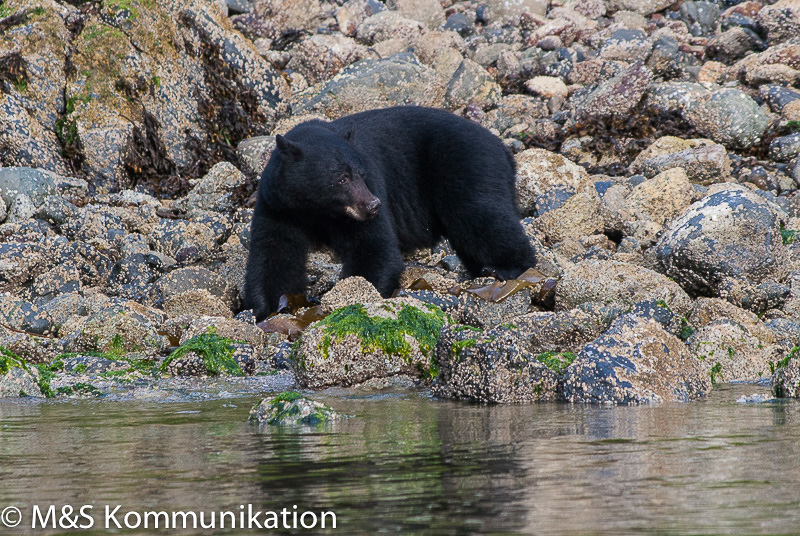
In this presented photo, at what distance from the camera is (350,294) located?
21.9 ft

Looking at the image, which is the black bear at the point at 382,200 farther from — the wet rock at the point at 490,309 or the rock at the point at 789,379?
the rock at the point at 789,379

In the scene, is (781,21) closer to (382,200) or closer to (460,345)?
(382,200)

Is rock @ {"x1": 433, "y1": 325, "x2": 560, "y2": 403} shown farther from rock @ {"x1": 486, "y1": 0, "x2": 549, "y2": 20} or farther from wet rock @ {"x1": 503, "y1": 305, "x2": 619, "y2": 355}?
rock @ {"x1": 486, "y1": 0, "x2": 549, "y2": 20}

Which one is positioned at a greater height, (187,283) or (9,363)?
(187,283)

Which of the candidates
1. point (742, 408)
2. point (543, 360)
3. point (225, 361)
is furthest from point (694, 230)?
point (225, 361)

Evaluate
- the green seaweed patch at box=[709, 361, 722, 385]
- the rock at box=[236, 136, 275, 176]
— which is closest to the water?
the green seaweed patch at box=[709, 361, 722, 385]

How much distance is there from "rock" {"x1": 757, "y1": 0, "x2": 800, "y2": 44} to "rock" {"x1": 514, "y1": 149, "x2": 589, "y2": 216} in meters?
5.55

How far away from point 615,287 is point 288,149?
2529 millimetres

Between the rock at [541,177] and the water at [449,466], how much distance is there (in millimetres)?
5155

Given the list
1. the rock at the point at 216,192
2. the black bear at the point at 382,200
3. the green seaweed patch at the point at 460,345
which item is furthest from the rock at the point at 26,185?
the green seaweed patch at the point at 460,345

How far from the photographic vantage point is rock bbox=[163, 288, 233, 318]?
285 inches

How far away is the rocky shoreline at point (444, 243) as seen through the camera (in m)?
5.27

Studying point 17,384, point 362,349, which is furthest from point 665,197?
point 17,384

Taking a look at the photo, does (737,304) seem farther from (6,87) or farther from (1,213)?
(6,87)
